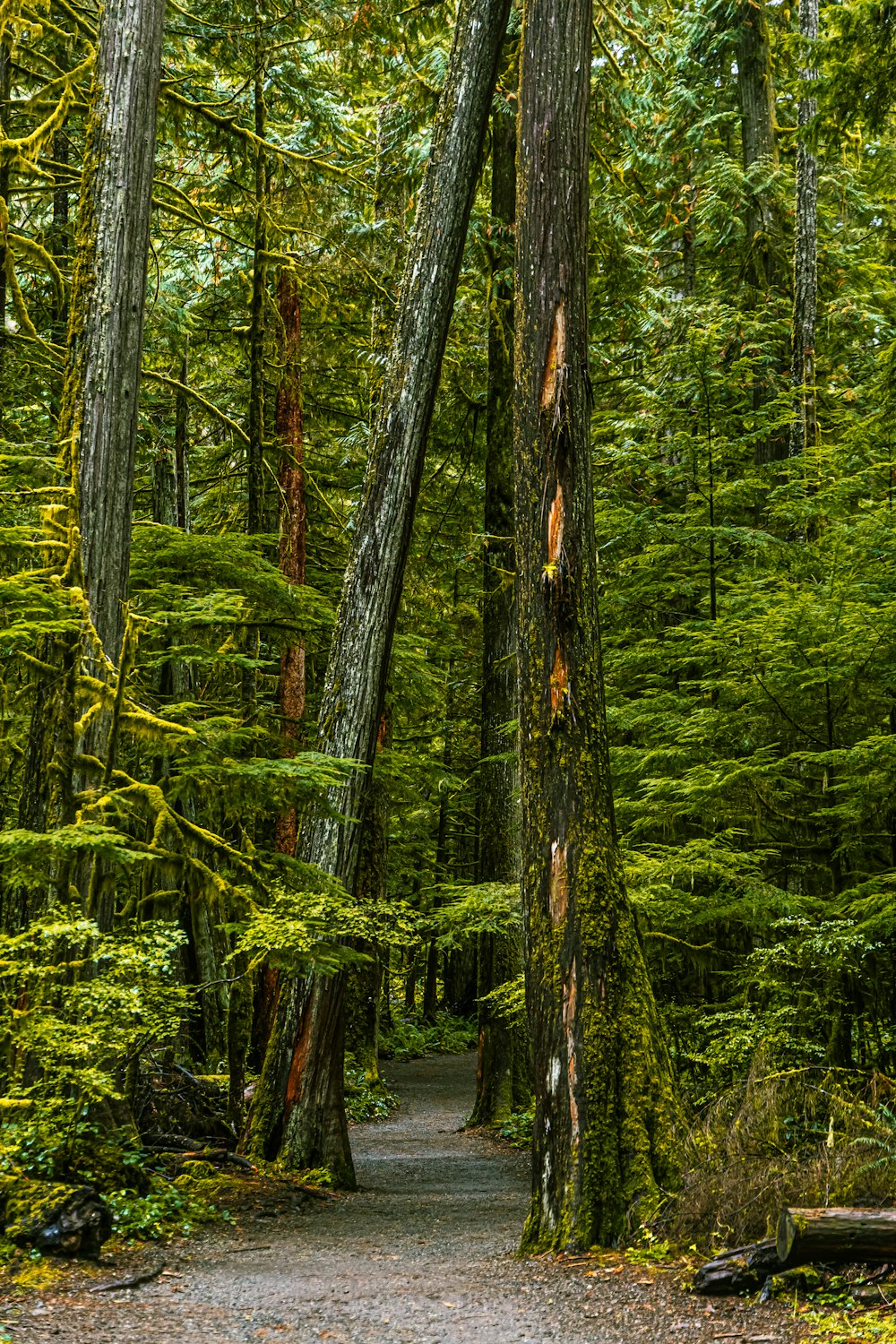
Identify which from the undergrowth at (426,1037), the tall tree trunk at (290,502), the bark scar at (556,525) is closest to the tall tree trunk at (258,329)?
the tall tree trunk at (290,502)

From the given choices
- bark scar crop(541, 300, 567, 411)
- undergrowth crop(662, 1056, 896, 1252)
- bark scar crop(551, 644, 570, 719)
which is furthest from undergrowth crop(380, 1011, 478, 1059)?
bark scar crop(541, 300, 567, 411)

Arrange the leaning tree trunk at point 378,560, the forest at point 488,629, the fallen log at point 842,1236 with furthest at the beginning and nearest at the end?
the leaning tree trunk at point 378,560
the forest at point 488,629
the fallen log at point 842,1236

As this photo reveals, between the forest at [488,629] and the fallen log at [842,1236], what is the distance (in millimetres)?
338

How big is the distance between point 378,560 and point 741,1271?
5.82 metres

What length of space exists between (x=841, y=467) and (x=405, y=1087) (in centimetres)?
1212

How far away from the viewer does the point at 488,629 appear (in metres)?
12.7

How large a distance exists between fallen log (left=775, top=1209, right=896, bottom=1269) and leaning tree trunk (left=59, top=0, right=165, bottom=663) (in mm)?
5335

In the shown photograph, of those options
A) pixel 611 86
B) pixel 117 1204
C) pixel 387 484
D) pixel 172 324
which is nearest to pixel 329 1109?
pixel 117 1204

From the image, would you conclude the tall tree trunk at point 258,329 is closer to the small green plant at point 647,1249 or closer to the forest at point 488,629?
the forest at point 488,629

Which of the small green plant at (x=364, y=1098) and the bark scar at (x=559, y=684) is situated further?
the small green plant at (x=364, y=1098)

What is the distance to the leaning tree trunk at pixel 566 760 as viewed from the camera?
228 inches

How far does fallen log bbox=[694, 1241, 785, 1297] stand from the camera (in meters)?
4.64

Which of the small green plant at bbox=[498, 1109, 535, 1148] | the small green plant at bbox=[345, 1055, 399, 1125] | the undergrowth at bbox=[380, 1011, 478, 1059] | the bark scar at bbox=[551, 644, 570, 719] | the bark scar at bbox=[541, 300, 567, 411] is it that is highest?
the bark scar at bbox=[541, 300, 567, 411]

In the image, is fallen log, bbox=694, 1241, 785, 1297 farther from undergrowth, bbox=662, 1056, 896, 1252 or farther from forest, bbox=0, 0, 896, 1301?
forest, bbox=0, 0, 896, 1301
